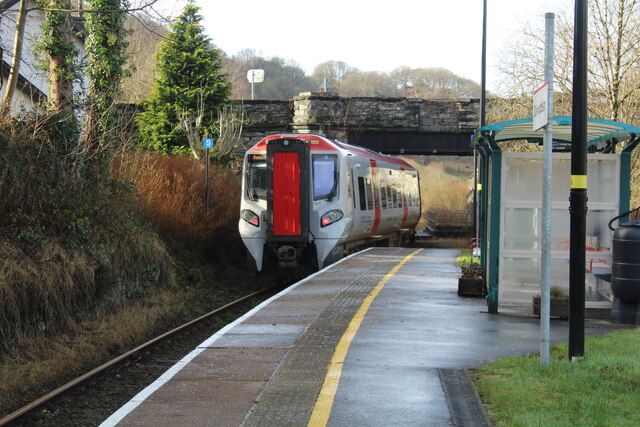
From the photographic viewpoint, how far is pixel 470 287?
12.7m

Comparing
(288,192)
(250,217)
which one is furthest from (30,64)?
(288,192)

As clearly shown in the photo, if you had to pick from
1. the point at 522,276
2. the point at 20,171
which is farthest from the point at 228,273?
the point at 522,276

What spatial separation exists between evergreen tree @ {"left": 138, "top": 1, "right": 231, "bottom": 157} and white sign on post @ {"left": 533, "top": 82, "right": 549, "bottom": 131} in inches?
982

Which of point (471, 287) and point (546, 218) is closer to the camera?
point (546, 218)

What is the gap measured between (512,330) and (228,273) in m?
11.9

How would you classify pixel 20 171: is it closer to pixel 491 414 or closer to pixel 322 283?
pixel 322 283

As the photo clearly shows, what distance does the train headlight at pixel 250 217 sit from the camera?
1830cm

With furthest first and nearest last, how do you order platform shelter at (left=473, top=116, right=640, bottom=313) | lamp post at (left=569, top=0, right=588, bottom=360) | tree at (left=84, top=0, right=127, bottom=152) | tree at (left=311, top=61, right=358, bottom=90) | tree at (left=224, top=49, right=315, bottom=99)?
tree at (left=311, top=61, right=358, bottom=90)
tree at (left=224, top=49, right=315, bottom=99)
tree at (left=84, top=0, right=127, bottom=152)
platform shelter at (left=473, top=116, right=640, bottom=313)
lamp post at (left=569, top=0, right=588, bottom=360)

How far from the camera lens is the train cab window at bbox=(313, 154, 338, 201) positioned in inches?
729

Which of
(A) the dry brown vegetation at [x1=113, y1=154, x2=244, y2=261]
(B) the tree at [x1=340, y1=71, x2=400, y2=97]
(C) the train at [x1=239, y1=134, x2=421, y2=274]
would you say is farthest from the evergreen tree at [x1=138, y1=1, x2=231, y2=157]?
(B) the tree at [x1=340, y1=71, x2=400, y2=97]

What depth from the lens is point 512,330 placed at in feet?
32.6

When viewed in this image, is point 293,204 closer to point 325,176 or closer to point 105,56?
point 325,176

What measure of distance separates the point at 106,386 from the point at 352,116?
26.5 m

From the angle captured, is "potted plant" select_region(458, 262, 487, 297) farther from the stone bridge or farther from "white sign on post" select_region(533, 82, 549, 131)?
the stone bridge
